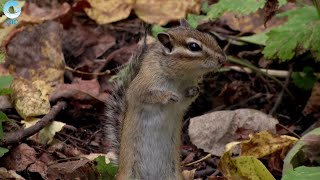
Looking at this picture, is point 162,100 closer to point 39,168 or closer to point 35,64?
point 39,168

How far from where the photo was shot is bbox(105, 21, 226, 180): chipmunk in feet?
11.4

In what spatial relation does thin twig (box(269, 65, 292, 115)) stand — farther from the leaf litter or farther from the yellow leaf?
the yellow leaf

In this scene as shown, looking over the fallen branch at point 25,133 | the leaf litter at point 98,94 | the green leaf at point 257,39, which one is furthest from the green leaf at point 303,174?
the green leaf at point 257,39

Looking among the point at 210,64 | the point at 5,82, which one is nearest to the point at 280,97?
the point at 210,64

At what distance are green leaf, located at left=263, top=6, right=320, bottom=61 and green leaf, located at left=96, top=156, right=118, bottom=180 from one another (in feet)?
3.80

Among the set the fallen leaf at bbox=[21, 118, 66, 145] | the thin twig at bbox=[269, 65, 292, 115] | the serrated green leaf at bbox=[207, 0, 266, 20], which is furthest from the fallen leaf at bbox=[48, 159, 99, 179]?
the thin twig at bbox=[269, 65, 292, 115]

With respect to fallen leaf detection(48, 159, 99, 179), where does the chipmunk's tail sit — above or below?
above

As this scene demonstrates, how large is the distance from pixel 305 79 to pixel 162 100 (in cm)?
172

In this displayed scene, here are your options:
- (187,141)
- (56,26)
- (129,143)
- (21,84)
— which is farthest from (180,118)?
(56,26)

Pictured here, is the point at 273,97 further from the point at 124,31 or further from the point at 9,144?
the point at 9,144

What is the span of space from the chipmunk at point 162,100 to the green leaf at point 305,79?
1426mm

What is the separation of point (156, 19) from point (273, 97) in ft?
3.71

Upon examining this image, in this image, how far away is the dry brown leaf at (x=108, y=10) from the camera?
5539 mm

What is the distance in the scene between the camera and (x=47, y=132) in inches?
166
